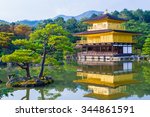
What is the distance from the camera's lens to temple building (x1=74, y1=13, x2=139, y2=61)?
27.0m

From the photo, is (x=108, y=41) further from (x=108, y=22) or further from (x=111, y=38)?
(x=108, y=22)

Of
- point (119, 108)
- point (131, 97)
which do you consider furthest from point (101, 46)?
point (119, 108)

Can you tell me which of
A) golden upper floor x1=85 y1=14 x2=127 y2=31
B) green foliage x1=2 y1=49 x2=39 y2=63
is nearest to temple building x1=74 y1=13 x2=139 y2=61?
golden upper floor x1=85 y1=14 x2=127 y2=31

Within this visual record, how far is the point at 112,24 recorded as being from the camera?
28.3 m

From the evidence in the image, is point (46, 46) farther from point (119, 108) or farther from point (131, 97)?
point (119, 108)

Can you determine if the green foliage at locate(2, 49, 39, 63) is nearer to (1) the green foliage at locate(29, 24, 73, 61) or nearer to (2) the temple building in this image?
(1) the green foliage at locate(29, 24, 73, 61)

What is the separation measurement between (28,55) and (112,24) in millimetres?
17695

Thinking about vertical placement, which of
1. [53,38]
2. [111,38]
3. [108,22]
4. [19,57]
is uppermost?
[108,22]

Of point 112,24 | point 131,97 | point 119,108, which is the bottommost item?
point 131,97

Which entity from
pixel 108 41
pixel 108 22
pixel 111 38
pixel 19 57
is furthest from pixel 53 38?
pixel 108 22

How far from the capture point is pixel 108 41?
27.3 m

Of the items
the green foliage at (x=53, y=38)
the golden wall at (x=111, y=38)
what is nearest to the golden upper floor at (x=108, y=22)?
the golden wall at (x=111, y=38)

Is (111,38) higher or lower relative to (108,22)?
lower

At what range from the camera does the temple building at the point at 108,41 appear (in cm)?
2700
